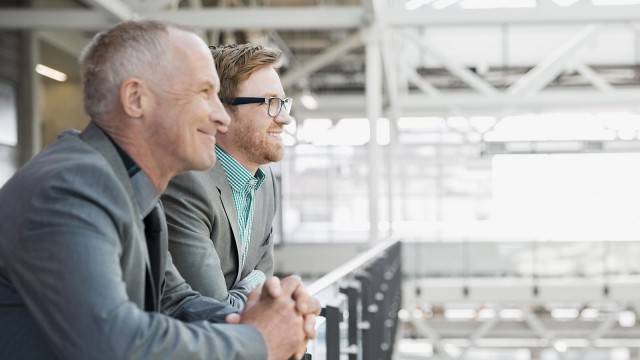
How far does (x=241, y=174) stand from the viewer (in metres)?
2.25

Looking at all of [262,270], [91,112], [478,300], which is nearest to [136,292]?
[91,112]

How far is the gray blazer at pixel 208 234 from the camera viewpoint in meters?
1.90

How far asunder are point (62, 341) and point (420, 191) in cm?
2334

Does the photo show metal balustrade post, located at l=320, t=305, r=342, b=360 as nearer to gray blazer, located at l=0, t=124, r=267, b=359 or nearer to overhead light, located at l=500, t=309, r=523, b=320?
gray blazer, located at l=0, t=124, r=267, b=359

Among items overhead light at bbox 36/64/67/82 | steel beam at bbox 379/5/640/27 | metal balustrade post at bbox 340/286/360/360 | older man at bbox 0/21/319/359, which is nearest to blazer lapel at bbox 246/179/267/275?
older man at bbox 0/21/319/359

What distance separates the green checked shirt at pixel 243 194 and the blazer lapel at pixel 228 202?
3 cm

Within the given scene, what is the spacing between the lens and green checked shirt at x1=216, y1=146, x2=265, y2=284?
2.25 meters

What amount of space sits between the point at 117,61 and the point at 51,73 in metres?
10.8

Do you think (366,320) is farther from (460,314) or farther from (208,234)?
(460,314)

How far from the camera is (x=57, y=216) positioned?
1171 millimetres

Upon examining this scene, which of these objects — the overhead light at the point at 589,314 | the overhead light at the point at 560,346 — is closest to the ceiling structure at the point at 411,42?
the overhead light at the point at 589,314

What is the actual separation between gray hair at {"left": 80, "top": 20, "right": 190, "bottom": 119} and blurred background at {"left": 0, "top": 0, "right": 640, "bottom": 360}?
10.8 feet

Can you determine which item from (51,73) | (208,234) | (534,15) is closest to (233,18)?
(534,15)

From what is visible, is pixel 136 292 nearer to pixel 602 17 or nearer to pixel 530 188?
pixel 602 17
